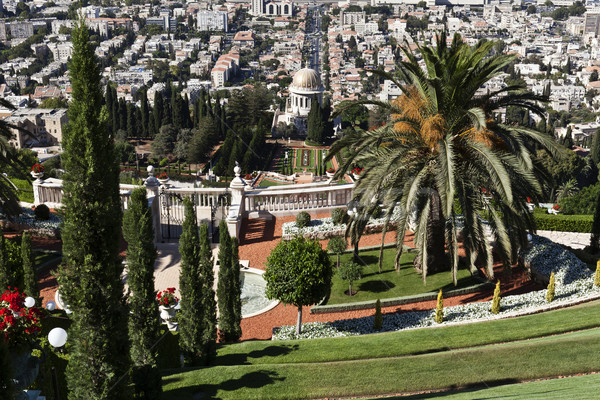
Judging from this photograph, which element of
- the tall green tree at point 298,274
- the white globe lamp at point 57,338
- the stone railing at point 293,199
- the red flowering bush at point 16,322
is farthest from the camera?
the stone railing at point 293,199

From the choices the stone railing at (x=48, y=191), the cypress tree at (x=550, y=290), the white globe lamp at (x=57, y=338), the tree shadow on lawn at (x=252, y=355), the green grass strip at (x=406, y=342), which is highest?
the white globe lamp at (x=57, y=338)

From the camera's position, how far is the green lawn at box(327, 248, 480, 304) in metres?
18.5

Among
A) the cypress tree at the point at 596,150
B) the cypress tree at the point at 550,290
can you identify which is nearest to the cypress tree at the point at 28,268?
the cypress tree at the point at 550,290

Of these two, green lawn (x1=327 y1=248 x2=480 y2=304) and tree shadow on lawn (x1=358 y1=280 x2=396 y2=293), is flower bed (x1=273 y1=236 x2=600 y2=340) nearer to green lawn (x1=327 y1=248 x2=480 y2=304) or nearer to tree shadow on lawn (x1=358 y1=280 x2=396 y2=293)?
green lawn (x1=327 y1=248 x2=480 y2=304)

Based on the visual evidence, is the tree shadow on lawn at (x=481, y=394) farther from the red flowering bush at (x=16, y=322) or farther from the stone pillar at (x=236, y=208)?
the stone pillar at (x=236, y=208)

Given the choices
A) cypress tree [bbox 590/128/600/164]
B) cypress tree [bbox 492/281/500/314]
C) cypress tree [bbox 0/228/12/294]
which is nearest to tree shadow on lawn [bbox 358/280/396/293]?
cypress tree [bbox 492/281/500/314]

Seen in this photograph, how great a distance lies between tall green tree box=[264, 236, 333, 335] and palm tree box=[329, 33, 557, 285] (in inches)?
103

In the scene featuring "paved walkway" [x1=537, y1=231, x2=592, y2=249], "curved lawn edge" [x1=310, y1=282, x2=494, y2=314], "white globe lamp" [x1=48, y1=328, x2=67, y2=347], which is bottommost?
"paved walkway" [x1=537, y1=231, x2=592, y2=249]

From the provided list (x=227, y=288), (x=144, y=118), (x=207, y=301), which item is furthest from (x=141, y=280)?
(x=144, y=118)

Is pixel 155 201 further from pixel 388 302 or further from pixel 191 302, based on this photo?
pixel 191 302

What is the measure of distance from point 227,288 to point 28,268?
16.9ft

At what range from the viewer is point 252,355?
14.4m

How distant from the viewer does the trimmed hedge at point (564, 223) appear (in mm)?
28094

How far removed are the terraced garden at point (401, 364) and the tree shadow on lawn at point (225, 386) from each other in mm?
19
